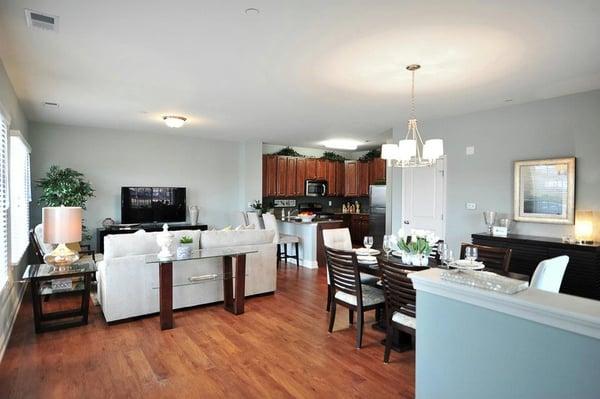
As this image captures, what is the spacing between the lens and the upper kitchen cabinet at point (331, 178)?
10.2 meters

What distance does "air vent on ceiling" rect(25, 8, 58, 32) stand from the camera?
256 cm

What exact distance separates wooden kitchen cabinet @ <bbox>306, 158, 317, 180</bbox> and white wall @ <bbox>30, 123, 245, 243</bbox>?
1758mm

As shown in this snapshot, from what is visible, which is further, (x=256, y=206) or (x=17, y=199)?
(x=256, y=206)

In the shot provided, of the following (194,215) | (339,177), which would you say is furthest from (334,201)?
(194,215)

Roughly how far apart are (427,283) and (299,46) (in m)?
2.28

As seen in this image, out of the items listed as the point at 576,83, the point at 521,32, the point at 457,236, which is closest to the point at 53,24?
the point at 521,32

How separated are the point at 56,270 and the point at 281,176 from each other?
603cm

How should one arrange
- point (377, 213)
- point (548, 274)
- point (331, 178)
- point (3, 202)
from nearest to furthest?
point (548, 274), point (3, 202), point (377, 213), point (331, 178)

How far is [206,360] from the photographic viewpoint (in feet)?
10.1

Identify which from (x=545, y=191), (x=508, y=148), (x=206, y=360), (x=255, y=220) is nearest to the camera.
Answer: (x=206, y=360)

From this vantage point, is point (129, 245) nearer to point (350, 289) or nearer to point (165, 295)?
point (165, 295)

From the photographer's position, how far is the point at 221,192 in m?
8.58

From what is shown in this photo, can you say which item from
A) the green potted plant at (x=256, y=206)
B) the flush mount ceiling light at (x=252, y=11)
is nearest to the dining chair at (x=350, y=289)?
the flush mount ceiling light at (x=252, y=11)

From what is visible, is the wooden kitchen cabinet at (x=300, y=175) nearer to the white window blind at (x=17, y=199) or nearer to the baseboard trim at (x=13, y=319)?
the white window blind at (x=17, y=199)
